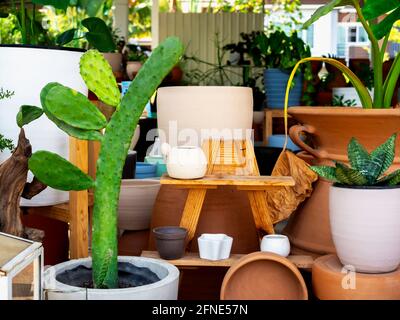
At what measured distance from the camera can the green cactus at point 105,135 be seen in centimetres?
136

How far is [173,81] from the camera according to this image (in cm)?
500

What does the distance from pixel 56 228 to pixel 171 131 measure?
0.45 meters

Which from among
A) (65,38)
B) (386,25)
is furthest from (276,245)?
(65,38)

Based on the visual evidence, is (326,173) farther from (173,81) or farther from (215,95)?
(173,81)

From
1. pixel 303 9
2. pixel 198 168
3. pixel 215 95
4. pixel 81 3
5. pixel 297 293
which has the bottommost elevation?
pixel 297 293

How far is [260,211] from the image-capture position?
1799 mm

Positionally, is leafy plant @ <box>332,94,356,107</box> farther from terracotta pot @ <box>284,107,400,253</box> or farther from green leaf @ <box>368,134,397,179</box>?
green leaf @ <box>368,134,397,179</box>

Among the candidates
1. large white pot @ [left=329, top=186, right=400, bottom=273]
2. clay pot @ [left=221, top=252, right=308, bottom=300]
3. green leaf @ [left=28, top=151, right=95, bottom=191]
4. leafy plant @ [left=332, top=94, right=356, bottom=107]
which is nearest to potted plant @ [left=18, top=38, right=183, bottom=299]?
green leaf @ [left=28, top=151, right=95, bottom=191]

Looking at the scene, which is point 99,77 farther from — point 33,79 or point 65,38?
point 65,38

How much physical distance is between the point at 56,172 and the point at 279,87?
9.47 ft

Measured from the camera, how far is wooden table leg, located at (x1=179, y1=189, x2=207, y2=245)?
173 cm
